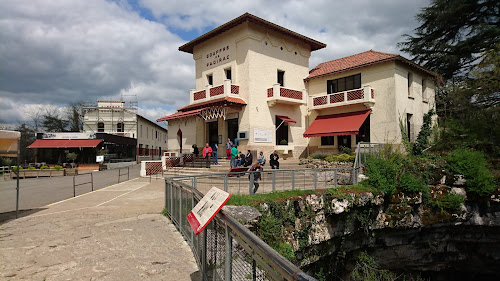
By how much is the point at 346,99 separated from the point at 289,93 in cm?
422

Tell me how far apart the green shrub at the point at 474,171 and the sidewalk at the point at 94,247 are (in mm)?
14245

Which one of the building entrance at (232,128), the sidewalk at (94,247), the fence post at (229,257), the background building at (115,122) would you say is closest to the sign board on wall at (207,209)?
the fence post at (229,257)

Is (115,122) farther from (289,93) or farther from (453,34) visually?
(453,34)

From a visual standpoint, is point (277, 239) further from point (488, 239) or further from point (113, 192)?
point (488, 239)

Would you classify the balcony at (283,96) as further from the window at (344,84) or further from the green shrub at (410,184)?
the green shrub at (410,184)

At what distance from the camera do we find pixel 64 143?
105ft

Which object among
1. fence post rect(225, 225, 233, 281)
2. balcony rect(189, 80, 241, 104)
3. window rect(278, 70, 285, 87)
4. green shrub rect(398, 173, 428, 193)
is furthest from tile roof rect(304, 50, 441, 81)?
fence post rect(225, 225, 233, 281)

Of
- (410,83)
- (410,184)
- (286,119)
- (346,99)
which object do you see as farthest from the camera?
(286,119)

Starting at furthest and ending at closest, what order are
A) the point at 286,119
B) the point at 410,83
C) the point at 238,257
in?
the point at 286,119, the point at 410,83, the point at 238,257

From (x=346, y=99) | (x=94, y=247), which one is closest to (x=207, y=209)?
(x=94, y=247)

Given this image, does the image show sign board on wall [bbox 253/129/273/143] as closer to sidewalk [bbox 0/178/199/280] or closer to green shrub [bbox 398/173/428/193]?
green shrub [bbox 398/173/428/193]

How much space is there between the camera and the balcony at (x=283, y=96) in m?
21.1

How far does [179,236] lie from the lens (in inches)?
268

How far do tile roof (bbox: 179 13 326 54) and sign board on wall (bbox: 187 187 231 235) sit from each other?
1860 cm
